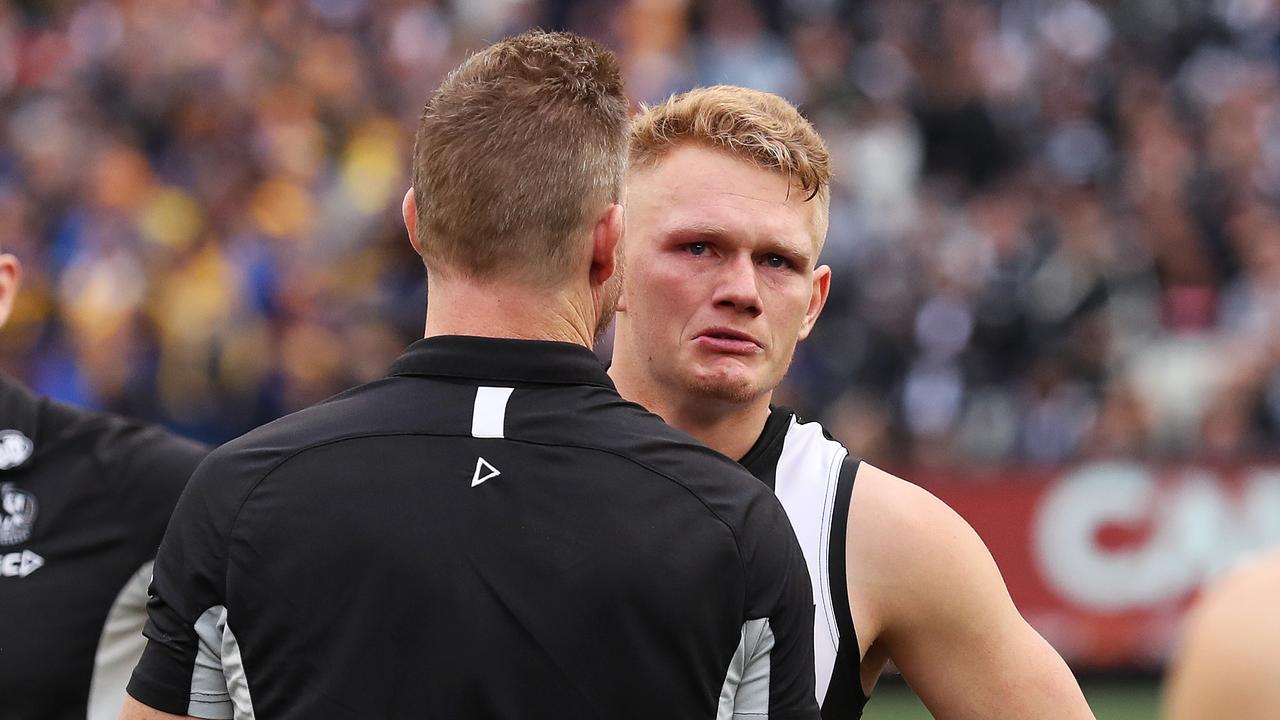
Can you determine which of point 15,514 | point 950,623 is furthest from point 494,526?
point 15,514

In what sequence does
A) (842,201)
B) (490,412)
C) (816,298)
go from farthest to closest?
(842,201), (816,298), (490,412)

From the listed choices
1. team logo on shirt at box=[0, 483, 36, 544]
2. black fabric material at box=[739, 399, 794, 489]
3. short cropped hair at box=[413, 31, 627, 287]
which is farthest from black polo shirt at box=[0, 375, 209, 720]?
short cropped hair at box=[413, 31, 627, 287]

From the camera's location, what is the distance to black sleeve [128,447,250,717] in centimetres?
251

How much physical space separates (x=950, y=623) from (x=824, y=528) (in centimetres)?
30

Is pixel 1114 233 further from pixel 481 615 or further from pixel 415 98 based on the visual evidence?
pixel 481 615

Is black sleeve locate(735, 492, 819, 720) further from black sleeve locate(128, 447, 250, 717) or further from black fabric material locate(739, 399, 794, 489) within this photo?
black fabric material locate(739, 399, 794, 489)

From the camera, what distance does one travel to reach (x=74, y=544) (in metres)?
3.62

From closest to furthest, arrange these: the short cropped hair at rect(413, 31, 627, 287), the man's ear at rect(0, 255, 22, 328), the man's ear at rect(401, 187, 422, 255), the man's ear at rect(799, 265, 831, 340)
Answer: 1. the short cropped hair at rect(413, 31, 627, 287)
2. the man's ear at rect(401, 187, 422, 255)
3. the man's ear at rect(0, 255, 22, 328)
4. the man's ear at rect(799, 265, 831, 340)

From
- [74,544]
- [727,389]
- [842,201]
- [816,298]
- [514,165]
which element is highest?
[842,201]

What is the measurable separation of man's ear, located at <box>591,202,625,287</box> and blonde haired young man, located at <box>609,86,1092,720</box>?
3.16ft

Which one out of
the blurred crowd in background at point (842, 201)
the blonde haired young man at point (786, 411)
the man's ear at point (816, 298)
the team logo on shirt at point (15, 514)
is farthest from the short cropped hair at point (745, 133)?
the blurred crowd in background at point (842, 201)

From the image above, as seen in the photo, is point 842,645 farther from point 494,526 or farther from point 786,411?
point 494,526

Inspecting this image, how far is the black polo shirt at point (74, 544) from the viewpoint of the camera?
348cm

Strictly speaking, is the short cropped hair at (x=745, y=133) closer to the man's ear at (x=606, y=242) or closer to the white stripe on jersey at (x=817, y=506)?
the white stripe on jersey at (x=817, y=506)
